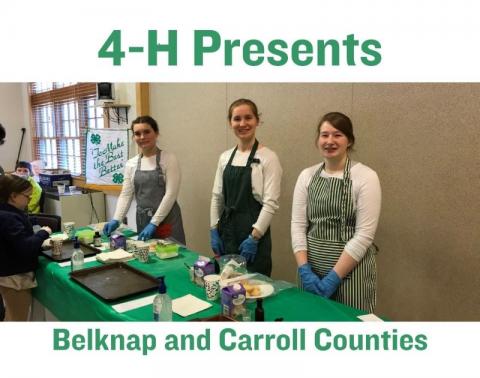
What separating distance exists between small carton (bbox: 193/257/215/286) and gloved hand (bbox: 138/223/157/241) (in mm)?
785

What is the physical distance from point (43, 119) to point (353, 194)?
5.92 meters

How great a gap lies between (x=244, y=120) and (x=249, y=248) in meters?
0.69

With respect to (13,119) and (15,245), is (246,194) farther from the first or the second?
(13,119)

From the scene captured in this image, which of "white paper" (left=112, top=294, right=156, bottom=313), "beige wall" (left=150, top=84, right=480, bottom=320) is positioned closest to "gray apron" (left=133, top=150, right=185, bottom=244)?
"beige wall" (left=150, top=84, right=480, bottom=320)

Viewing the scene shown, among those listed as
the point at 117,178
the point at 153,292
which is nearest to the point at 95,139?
the point at 117,178

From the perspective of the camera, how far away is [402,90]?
7.41 ft

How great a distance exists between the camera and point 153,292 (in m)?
1.69

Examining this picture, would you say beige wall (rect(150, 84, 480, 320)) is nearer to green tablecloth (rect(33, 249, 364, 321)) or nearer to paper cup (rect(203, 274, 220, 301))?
green tablecloth (rect(33, 249, 364, 321))

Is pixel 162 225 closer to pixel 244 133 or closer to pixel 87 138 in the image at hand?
pixel 244 133

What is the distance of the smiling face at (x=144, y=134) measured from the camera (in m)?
2.50

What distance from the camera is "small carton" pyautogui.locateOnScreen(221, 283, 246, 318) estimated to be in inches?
55.1

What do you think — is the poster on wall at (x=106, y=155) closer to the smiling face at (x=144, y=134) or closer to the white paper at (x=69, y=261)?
the smiling face at (x=144, y=134)

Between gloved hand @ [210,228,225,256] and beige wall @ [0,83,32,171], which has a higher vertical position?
beige wall @ [0,83,32,171]

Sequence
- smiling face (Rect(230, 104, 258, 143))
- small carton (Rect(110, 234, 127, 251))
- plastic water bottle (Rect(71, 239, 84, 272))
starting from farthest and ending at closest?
small carton (Rect(110, 234, 127, 251))
smiling face (Rect(230, 104, 258, 143))
plastic water bottle (Rect(71, 239, 84, 272))
